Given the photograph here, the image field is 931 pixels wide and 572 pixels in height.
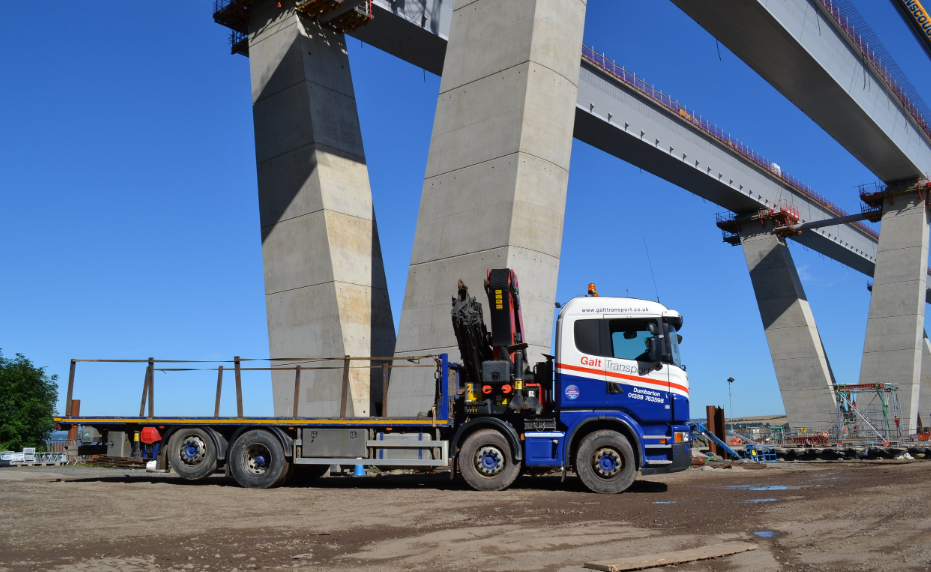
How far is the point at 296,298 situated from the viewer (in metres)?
20.9

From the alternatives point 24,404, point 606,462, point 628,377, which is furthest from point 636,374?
point 24,404

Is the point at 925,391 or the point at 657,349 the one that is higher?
the point at 657,349

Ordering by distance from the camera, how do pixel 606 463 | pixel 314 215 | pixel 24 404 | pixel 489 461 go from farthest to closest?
pixel 24 404
pixel 314 215
pixel 489 461
pixel 606 463

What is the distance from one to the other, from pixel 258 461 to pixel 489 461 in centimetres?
427

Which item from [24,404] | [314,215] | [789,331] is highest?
[314,215]

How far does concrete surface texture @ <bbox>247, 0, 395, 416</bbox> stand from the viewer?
787 inches

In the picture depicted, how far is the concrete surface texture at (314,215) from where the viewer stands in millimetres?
19984

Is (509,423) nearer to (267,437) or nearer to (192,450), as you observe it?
(267,437)

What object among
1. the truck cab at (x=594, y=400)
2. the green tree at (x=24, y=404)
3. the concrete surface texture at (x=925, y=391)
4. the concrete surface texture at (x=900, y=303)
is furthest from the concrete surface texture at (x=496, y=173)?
the green tree at (x=24, y=404)

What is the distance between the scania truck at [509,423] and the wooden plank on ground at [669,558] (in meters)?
5.01

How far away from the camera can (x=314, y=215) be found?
20312mm

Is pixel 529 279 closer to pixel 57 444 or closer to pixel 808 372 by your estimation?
pixel 808 372

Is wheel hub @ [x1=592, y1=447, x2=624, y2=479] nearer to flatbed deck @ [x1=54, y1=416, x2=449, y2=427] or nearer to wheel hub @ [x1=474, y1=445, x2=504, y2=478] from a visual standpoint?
wheel hub @ [x1=474, y1=445, x2=504, y2=478]

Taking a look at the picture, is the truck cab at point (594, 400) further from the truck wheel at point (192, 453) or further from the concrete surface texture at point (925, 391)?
the concrete surface texture at point (925, 391)
